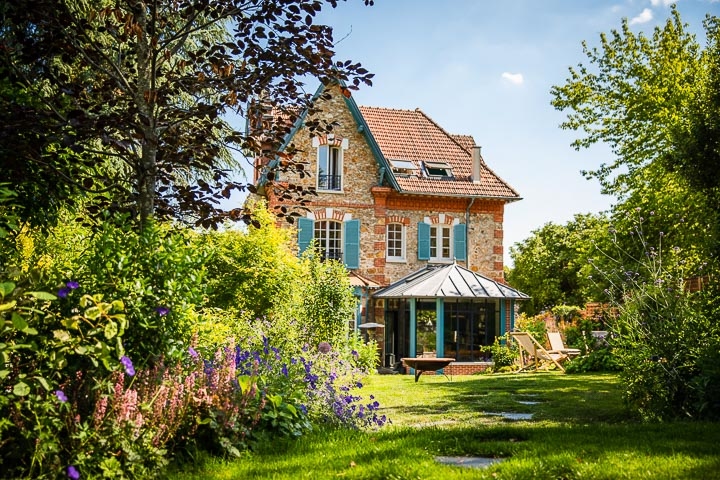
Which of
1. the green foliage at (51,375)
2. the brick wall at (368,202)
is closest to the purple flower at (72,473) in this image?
the green foliage at (51,375)

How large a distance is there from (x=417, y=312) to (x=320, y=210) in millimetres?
4625

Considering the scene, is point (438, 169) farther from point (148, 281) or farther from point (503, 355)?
point (148, 281)

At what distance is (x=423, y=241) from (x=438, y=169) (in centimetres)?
286

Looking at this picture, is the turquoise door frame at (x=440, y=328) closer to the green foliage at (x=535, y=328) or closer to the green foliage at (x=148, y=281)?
the green foliage at (x=535, y=328)

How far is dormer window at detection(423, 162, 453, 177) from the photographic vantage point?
83.0 ft

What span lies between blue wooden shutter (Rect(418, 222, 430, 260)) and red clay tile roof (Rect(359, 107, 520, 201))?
1256 millimetres

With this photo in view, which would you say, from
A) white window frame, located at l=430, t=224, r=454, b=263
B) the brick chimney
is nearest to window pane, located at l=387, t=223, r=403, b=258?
white window frame, located at l=430, t=224, r=454, b=263

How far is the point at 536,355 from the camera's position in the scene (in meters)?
20.1

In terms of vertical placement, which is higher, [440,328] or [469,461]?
[440,328]

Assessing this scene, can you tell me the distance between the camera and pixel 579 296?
41125 millimetres

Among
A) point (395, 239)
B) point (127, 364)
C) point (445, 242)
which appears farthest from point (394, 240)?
point (127, 364)

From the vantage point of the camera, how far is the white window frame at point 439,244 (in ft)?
81.2

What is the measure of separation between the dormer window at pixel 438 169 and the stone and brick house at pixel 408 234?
4cm

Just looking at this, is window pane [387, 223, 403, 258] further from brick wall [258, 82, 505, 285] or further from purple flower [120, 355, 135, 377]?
purple flower [120, 355, 135, 377]
